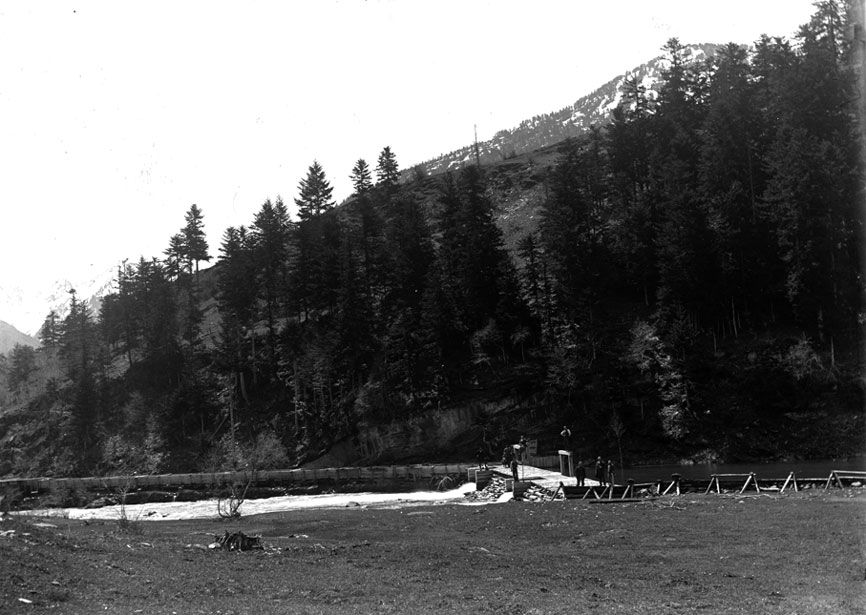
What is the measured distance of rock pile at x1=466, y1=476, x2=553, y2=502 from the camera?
1430 inches

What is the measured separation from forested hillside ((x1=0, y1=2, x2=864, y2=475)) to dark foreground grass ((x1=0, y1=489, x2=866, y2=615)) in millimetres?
33445

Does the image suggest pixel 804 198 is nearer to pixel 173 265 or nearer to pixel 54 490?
pixel 54 490

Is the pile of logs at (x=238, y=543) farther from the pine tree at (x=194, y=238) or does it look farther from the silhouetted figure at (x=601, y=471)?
the pine tree at (x=194, y=238)

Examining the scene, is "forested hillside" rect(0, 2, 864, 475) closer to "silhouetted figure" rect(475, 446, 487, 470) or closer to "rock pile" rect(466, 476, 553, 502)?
"silhouetted figure" rect(475, 446, 487, 470)

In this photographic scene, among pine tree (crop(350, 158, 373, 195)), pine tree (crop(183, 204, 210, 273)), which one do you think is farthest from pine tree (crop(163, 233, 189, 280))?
pine tree (crop(350, 158, 373, 195))

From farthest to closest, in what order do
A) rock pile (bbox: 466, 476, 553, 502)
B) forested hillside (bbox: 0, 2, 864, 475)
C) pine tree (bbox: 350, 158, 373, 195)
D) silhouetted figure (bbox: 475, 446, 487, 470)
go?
pine tree (bbox: 350, 158, 373, 195), forested hillside (bbox: 0, 2, 864, 475), silhouetted figure (bbox: 475, 446, 487, 470), rock pile (bbox: 466, 476, 553, 502)

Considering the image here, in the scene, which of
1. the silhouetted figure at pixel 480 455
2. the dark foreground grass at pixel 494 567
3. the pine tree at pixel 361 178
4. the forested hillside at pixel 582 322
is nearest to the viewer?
the dark foreground grass at pixel 494 567

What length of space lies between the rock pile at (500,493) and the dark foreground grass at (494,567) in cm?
944

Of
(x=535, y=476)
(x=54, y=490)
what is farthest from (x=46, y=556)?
(x=54, y=490)

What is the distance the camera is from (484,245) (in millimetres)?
74688

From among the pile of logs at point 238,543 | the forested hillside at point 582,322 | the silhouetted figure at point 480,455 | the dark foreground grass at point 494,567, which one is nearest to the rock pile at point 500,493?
the dark foreground grass at point 494,567

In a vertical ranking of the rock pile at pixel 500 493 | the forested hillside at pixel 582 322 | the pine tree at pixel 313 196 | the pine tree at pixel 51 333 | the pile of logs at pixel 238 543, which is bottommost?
the rock pile at pixel 500 493

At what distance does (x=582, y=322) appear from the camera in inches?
2594

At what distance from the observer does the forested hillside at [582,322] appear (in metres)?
57.8
